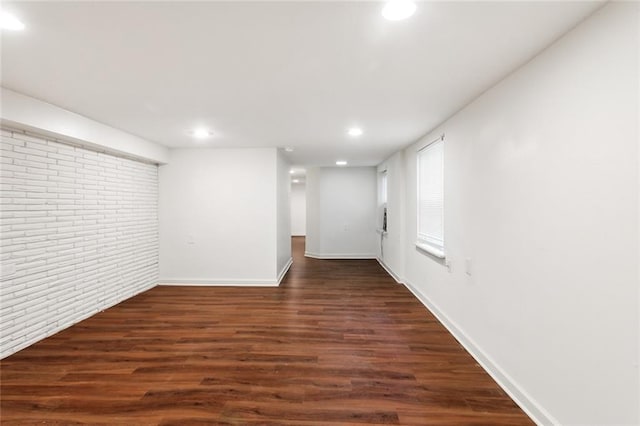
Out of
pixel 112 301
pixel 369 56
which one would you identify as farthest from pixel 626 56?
pixel 112 301

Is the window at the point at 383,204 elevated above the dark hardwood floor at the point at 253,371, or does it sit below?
above

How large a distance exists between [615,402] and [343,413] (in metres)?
1.50

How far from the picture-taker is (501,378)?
7.25ft

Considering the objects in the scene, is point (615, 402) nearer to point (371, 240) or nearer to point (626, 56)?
point (626, 56)

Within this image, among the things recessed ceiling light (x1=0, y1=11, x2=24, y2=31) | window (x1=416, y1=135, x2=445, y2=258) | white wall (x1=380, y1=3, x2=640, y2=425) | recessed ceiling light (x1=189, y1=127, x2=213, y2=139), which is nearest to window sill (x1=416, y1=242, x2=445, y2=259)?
window (x1=416, y1=135, x2=445, y2=258)

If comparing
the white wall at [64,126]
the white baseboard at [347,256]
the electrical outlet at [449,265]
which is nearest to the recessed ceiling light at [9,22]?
the white wall at [64,126]

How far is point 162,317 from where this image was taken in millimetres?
3576

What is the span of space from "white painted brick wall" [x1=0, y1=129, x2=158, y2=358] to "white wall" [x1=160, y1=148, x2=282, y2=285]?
Answer: 1.81 ft

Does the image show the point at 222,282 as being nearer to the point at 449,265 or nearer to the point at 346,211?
the point at 449,265

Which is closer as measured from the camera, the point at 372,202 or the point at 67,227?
the point at 67,227

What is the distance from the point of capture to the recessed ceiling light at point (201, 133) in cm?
377

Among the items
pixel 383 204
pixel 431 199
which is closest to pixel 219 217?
pixel 431 199

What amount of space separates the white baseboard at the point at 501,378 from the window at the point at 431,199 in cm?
82

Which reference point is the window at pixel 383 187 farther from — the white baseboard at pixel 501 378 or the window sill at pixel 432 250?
the white baseboard at pixel 501 378
